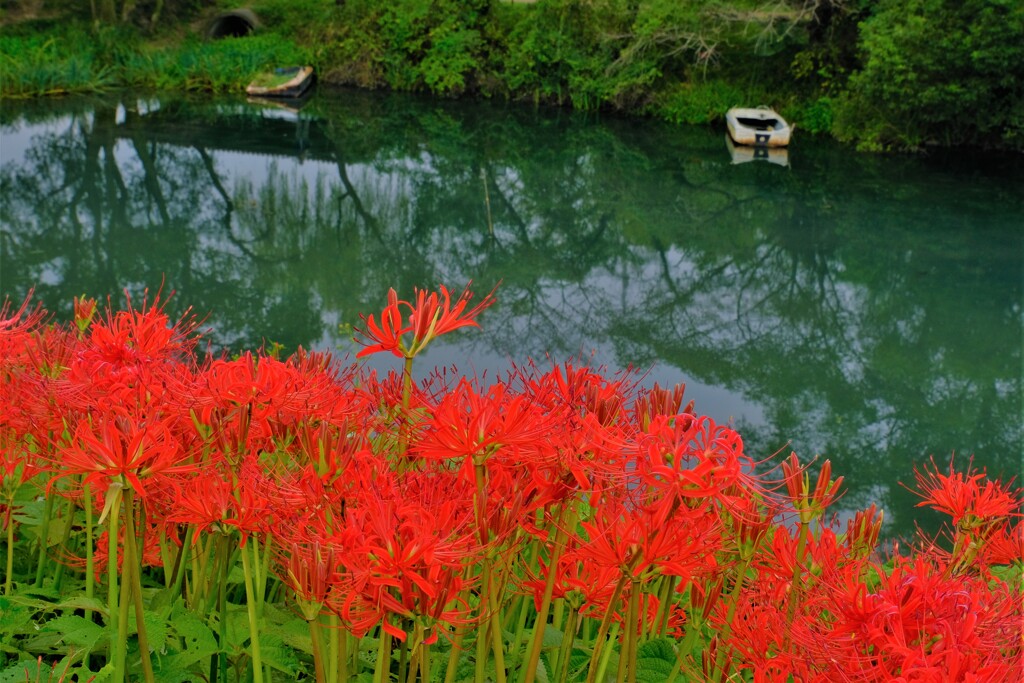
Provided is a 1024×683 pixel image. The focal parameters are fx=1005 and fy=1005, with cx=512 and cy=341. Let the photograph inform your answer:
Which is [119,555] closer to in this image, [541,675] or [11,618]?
[11,618]

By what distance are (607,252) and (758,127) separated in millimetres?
7295

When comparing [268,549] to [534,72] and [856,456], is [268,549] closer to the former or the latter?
[856,456]

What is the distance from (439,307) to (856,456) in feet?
17.3

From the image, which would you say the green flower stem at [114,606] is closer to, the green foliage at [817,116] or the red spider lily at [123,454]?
the red spider lily at [123,454]

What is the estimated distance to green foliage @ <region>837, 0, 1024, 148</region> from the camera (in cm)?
1348

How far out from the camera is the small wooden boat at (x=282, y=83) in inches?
823

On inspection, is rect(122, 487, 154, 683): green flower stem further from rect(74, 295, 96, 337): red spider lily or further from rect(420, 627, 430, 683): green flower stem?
rect(74, 295, 96, 337): red spider lily

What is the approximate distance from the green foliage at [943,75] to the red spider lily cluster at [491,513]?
45.3 ft

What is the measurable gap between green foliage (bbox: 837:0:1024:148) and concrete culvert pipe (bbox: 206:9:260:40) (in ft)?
47.9

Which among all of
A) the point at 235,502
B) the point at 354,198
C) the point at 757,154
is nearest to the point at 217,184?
the point at 354,198

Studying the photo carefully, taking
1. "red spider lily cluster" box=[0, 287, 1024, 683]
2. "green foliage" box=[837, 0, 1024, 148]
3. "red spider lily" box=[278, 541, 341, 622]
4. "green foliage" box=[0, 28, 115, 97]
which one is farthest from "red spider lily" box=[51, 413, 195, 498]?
"green foliage" box=[0, 28, 115, 97]

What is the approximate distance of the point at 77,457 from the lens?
118cm

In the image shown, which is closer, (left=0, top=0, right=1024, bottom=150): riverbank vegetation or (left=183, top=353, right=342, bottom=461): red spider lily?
(left=183, top=353, right=342, bottom=461): red spider lily

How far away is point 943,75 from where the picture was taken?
14461mm
